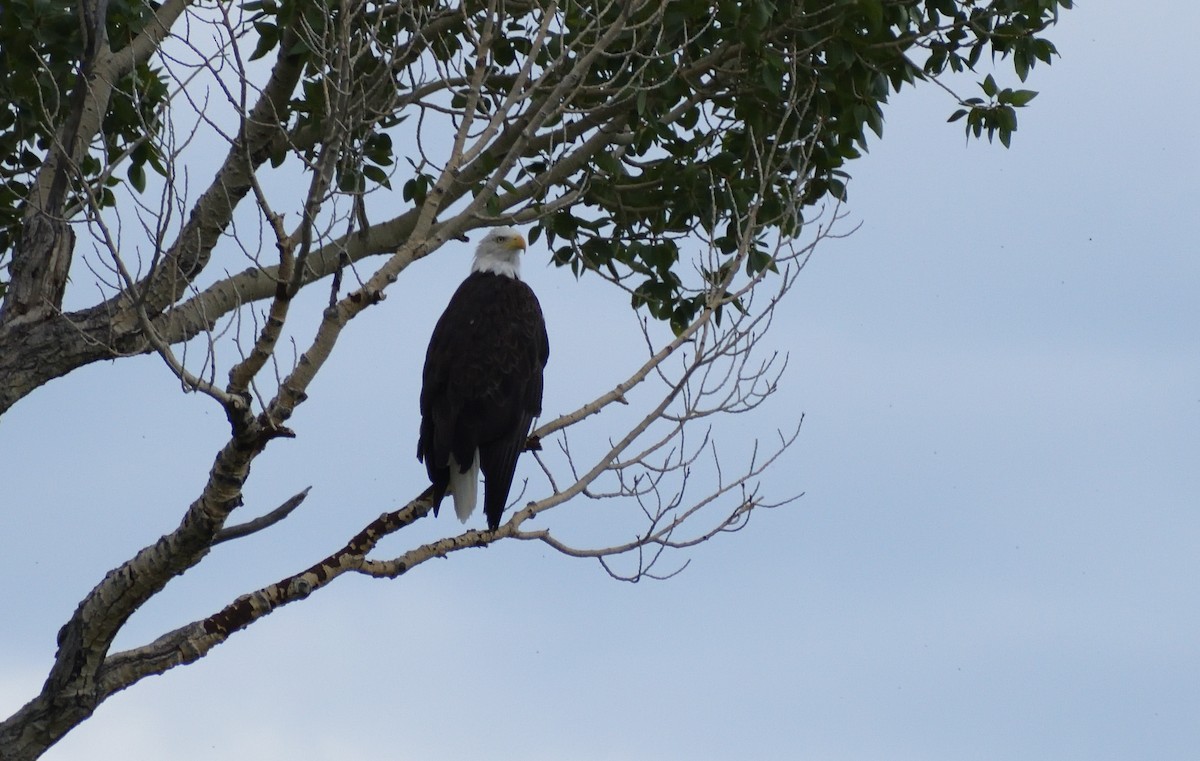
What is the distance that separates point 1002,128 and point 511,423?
2729mm

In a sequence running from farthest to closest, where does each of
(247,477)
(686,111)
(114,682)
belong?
(686,111) < (114,682) < (247,477)

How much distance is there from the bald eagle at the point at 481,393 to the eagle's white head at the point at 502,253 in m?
0.42

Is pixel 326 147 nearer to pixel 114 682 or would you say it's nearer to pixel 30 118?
pixel 114 682

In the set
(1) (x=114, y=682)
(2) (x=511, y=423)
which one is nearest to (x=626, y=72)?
(2) (x=511, y=423)

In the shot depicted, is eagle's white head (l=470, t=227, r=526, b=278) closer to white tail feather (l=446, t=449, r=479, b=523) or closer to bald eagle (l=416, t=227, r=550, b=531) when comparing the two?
bald eagle (l=416, t=227, r=550, b=531)

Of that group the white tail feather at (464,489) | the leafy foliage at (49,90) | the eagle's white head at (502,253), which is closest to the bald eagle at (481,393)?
the white tail feather at (464,489)

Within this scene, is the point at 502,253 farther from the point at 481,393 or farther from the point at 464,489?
the point at 464,489

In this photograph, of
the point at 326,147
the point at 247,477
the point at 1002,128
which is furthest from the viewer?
the point at 1002,128

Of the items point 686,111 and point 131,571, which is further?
point 686,111

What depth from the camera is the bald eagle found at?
6.68 meters

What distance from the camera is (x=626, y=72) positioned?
755 centimetres

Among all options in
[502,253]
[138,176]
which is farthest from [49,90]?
[502,253]

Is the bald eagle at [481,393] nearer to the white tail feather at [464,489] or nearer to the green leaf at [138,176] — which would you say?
the white tail feather at [464,489]

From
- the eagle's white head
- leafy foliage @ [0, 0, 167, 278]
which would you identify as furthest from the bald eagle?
leafy foliage @ [0, 0, 167, 278]
